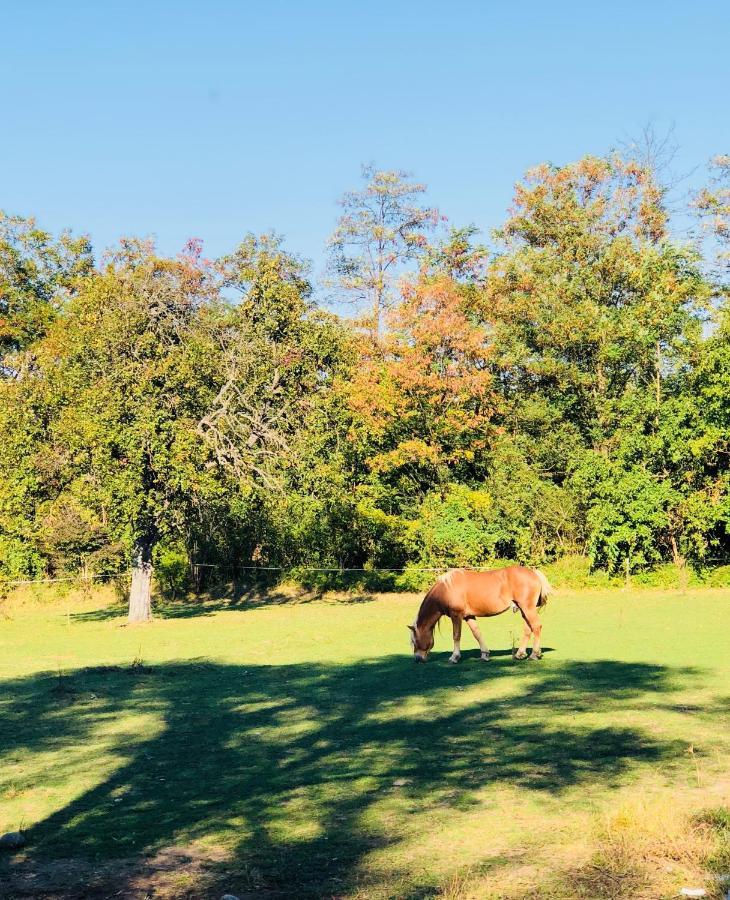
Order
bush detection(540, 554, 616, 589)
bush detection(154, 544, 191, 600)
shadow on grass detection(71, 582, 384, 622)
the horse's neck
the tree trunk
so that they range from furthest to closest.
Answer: bush detection(154, 544, 191, 600)
bush detection(540, 554, 616, 589)
shadow on grass detection(71, 582, 384, 622)
the tree trunk
the horse's neck

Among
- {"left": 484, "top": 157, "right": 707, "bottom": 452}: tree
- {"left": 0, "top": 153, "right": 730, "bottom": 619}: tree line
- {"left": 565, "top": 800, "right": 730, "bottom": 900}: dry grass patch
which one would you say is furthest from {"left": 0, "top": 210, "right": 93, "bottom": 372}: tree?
{"left": 565, "top": 800, "right": 730, "bottom": 900}: dry grass patch

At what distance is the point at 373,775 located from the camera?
9.03 metres

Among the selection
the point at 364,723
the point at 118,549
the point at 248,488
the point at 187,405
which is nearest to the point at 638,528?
the point at 248,488

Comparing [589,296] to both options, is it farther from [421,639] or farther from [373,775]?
[373,775]

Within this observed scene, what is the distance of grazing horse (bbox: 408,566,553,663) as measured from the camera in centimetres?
1725

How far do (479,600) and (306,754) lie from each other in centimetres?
758

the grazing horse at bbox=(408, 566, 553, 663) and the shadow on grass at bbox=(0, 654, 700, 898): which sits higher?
the grazing horse at bbox=(408, 566, 553, 663)

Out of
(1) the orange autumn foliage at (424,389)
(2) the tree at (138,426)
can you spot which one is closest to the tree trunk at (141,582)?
(2) the tree at (138,426)

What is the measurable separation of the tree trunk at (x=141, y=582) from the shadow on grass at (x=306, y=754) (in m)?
13.2

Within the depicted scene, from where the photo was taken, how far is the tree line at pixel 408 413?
29672 mm

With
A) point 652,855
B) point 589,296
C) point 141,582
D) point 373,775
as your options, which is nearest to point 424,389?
point 589,296

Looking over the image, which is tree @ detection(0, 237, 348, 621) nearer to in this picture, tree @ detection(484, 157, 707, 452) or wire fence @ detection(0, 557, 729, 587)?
wire fence @ detection(0, 557, 729, 587)

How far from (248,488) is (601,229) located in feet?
71.4

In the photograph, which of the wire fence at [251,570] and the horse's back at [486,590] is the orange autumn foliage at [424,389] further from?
the horse's back at [486,590]
